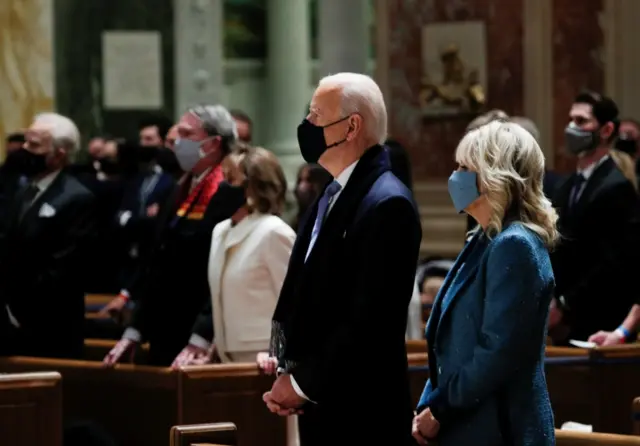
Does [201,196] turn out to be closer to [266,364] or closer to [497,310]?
[266,364]

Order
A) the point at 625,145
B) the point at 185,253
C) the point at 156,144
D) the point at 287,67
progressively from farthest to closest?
the point at 287,67, the point at 156,144, the point at 625,145, the point at 185,253

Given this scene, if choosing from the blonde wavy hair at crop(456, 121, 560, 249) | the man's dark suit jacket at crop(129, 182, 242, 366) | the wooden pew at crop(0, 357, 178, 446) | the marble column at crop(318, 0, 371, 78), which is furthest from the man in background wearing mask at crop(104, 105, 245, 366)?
the marble column at crop(318, 0, 371, 78)

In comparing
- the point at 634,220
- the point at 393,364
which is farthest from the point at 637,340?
the point at 393,364

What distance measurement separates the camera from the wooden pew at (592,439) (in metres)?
4.55

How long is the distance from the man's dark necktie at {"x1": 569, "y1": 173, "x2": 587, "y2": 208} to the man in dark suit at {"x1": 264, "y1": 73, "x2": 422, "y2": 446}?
2.77 metres

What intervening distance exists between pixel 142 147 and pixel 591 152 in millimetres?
4569

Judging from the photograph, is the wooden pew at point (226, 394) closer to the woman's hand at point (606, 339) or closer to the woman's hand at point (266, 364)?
the woman's hand at point (266, 364)

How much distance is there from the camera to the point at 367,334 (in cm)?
450

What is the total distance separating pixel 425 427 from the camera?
440 centimetres

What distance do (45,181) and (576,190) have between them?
8.35ft

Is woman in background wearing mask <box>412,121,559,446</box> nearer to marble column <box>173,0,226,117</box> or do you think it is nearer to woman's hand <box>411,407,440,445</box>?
woman's hand <box>411,407,440,445</box>

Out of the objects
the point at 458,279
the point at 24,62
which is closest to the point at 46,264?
the point at 458,279

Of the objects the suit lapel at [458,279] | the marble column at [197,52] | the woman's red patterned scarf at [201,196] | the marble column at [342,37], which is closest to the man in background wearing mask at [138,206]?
the marble column at [342,37]

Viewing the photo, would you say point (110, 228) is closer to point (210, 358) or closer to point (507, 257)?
point (210, 358)
